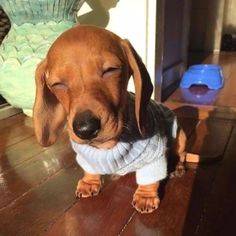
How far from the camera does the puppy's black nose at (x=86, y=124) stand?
29.9 inches

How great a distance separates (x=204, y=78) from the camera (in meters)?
2.34

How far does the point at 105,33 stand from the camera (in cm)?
87

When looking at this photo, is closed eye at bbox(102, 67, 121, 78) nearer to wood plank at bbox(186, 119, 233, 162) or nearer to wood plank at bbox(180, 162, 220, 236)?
wood plank at bbox(180, 162, 220, 236)

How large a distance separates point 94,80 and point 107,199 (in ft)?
1.29

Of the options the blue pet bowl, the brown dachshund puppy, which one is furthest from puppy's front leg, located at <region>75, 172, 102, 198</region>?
the blue pet bowl

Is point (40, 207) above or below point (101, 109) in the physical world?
below

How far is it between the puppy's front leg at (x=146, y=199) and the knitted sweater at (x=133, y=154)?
0.02m

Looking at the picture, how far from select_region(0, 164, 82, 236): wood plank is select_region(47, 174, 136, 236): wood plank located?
0.11 feet

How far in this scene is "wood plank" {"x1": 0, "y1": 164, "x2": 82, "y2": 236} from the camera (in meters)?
0.92

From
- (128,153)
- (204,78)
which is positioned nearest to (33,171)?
(128,153)

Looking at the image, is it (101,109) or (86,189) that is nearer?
(101,109)

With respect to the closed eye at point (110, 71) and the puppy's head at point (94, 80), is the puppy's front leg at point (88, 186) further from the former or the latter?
the closed eye at point (110, 71)

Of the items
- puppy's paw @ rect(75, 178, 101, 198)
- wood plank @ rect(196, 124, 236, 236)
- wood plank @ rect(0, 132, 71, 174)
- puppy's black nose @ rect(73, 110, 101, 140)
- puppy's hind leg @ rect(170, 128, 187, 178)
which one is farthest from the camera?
wood plank @ rect(0, 132, 71, 174)

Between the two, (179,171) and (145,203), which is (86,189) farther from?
(179,171)
